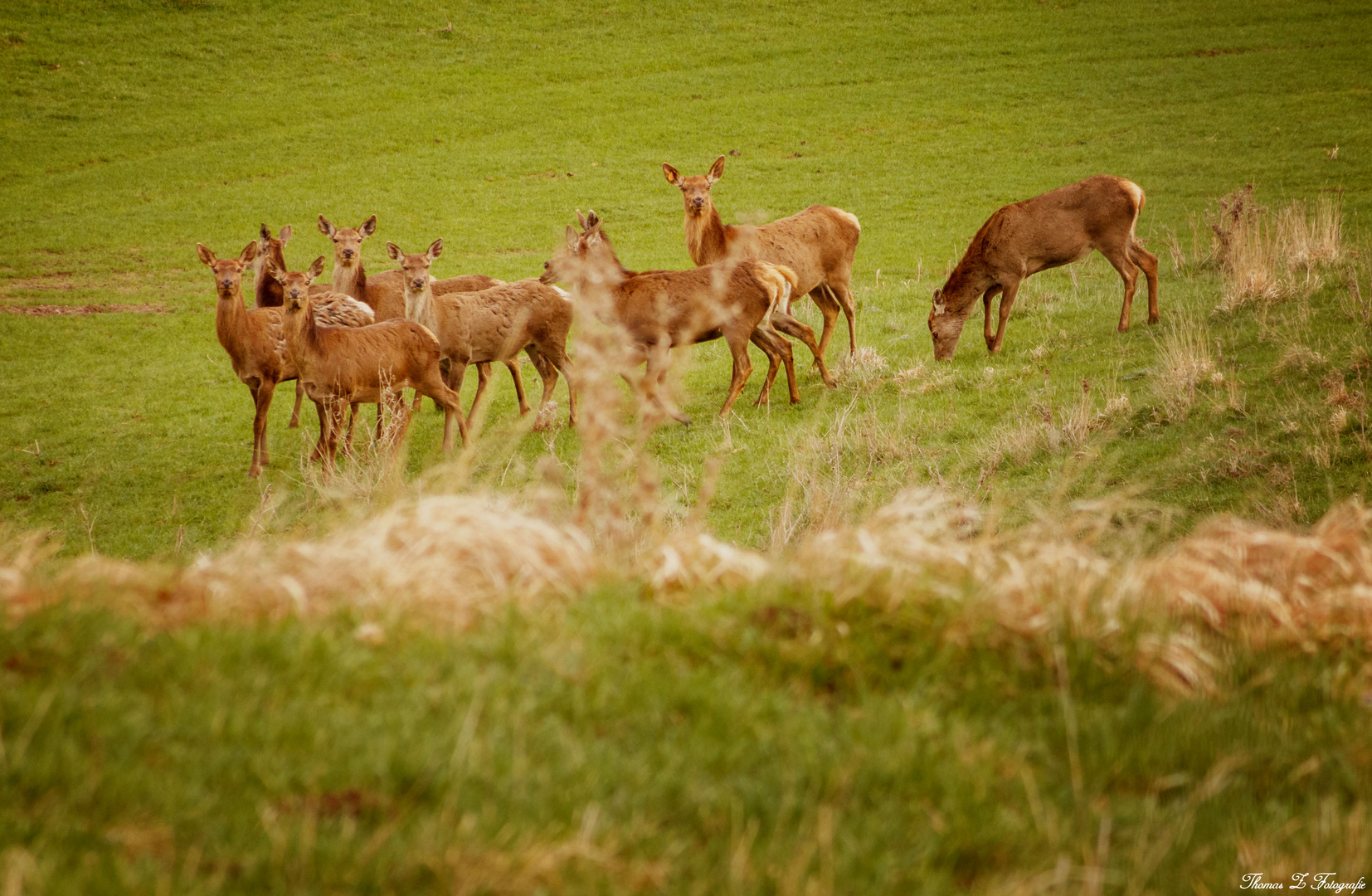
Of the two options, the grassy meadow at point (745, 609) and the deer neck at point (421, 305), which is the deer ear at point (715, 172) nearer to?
the grassy meadow at point (745, 609)

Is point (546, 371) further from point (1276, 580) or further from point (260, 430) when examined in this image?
point (1276, 580)

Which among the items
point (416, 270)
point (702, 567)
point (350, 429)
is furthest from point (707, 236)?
point (702, 567)

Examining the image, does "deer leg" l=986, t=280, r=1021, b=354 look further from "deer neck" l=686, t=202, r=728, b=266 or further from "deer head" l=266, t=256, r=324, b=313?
"deer head" l=266, t=256, r=324, b=313

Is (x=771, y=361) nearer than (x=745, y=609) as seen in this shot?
No

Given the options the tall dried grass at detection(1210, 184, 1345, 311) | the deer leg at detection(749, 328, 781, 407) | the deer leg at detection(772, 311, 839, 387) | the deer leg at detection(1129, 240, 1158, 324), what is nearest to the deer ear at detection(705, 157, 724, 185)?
the deer leg at detection(772, 311, 839, 387)

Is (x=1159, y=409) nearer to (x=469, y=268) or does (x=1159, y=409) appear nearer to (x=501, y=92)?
(x=469, y=268)

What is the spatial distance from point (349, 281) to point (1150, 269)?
33.0 feet

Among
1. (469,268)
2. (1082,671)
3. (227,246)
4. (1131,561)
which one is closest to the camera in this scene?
(1082,671)

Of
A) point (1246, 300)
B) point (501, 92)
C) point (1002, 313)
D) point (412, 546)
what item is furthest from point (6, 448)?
point (501, 92)

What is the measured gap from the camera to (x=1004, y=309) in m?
14.1

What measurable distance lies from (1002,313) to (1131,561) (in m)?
10.7

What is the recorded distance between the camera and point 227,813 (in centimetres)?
249

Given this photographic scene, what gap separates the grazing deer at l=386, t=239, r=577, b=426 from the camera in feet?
41.1

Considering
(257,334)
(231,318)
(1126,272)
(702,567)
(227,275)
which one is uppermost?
(1126,272)
